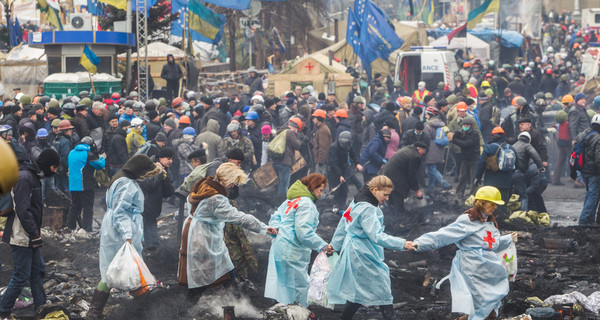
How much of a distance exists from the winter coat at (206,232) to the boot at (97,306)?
0.81 meters

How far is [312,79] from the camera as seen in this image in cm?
2555

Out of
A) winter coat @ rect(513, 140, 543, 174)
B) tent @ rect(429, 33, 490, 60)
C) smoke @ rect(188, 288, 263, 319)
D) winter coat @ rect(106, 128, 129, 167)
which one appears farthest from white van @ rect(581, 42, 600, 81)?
smoke @ rect(188, 288, 263, 319)

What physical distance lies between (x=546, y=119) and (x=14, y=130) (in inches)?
505

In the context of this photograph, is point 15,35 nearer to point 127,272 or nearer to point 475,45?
point 475,45

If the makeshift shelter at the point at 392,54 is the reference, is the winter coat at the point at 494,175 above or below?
below

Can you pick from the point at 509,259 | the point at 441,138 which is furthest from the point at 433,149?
the point at 509,259

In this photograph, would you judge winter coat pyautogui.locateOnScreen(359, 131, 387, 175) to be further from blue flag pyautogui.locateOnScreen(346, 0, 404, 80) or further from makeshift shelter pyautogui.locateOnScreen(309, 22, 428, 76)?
makeshift shelter pyautogui.locateOnScreen(309, 22, 428, 76)

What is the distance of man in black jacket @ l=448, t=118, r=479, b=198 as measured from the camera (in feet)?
47.3

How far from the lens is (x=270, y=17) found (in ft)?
126

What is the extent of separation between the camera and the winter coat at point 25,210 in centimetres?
718

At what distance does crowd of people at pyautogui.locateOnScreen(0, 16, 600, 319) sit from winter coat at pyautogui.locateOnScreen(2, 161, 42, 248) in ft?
0.04

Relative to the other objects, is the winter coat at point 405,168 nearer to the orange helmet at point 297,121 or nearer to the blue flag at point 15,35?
the orange helmet at point 297,121

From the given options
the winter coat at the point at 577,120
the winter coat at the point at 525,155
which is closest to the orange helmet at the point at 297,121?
the winter coat at the point at 525,155

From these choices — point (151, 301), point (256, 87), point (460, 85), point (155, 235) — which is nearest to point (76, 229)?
point (155, 235)
